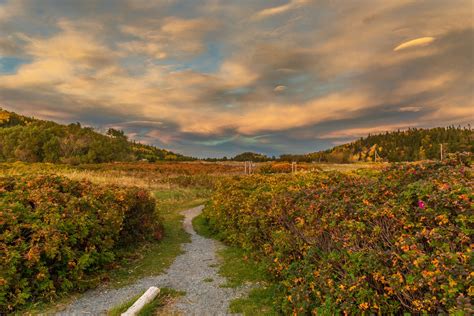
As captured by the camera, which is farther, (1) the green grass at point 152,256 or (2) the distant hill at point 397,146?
(2) the distant hill at point 397,146

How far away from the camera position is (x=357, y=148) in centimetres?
11138

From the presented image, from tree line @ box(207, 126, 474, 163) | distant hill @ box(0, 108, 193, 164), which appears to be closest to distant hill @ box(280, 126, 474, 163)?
tree line @ box(207, 126, 474, 163)

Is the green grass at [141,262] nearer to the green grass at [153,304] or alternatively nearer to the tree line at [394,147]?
the green grass at [153,304]

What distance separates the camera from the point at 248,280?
7.02 meters

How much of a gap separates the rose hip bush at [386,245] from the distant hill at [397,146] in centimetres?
7867

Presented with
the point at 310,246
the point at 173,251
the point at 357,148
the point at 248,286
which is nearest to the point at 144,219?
the point at 173,251

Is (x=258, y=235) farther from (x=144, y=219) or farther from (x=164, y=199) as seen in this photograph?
(x=164, y=199)

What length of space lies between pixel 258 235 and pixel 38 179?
5.96m

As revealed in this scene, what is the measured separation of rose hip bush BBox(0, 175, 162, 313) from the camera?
570cm

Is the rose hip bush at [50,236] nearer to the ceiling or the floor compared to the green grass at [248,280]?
nearer to the ceiling

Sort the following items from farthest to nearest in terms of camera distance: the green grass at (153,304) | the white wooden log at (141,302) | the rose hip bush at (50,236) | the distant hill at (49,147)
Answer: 1. the distant hill at (49,147)
2. the rose hip bush at (50,236)
3. the green grass at (153,304)
4. the white wooden log at (141,302)

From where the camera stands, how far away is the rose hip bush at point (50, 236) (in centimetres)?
570

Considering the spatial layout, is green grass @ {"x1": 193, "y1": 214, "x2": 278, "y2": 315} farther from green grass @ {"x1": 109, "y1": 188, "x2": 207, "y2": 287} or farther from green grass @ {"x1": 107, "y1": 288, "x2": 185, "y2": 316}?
green grass @ {"x1": 109, "y1": 188, "x2": 207, "y2": 287}

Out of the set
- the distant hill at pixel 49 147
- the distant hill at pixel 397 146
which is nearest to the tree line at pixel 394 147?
the distant hill at pixel 397 146
